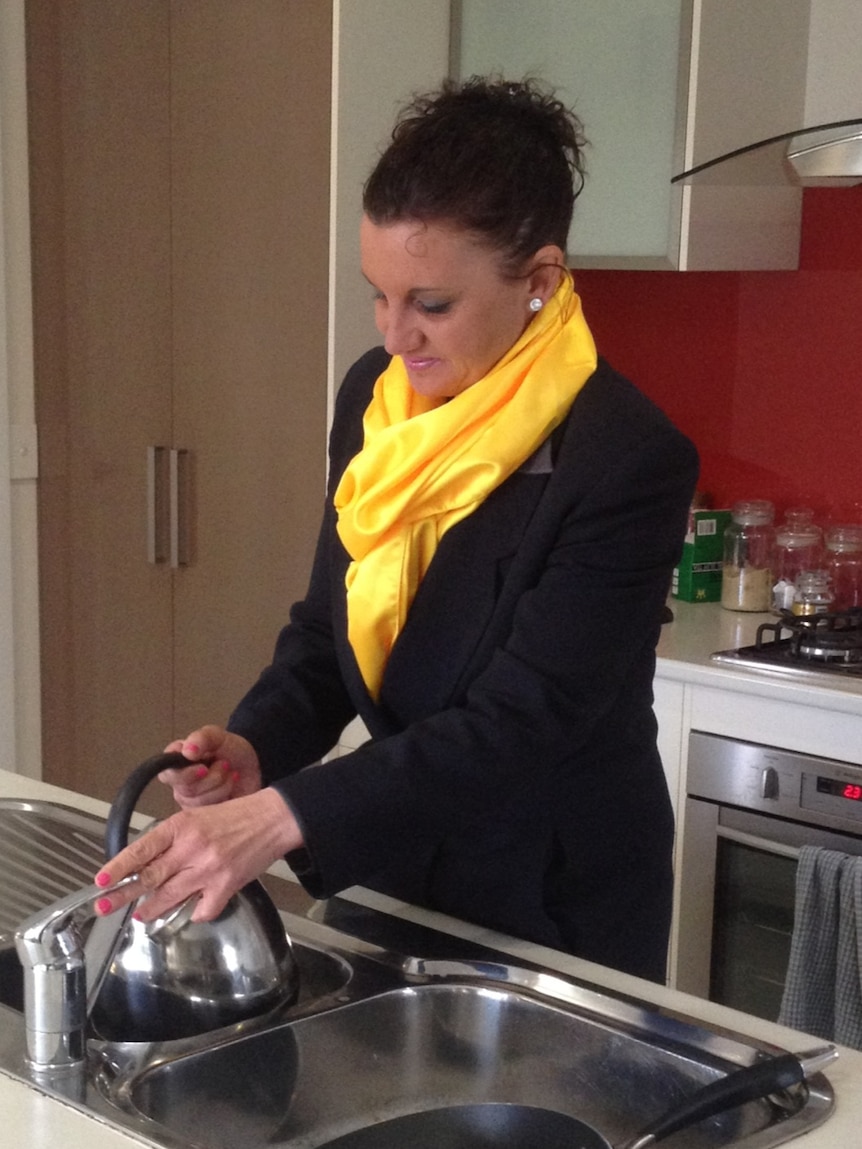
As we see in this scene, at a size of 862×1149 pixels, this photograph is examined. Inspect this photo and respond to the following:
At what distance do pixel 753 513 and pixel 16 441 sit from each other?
1.48 metres

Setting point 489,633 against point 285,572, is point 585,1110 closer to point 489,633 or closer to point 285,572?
point 489,633

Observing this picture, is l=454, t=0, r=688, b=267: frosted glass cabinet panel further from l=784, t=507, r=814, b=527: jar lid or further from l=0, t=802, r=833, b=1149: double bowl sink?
l=0, t=802, r=833, b=1149: double bowl sink

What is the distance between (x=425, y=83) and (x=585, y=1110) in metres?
2.06

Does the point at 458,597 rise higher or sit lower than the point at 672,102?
lower

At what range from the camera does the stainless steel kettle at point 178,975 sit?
40.9 inches

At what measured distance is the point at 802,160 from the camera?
1.83m

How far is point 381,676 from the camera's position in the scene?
138 centimetres

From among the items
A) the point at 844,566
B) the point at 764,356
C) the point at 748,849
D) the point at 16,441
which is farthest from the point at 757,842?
the point at 16,441

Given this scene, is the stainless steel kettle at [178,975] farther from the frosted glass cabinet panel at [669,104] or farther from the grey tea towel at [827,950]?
the frosted glass cabinet panel at [669,104]

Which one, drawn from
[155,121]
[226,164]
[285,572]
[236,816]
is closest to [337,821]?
[236,816]

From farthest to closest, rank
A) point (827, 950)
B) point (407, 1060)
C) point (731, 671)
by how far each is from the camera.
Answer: point (731, 671) → point (827, 950) → point (407, 1060)

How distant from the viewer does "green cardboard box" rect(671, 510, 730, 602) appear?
8.71ft

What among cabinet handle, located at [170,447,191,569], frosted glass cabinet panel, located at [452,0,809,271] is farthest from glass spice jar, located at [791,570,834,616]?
cabinet handle, located at [170,447,191,569]

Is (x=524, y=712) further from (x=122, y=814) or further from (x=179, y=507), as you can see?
(x=179, y=507)
